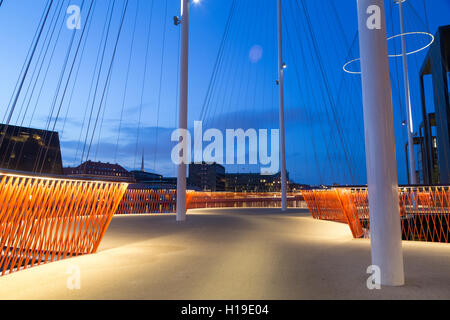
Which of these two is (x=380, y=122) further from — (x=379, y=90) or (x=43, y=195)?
(x=43, y=195)

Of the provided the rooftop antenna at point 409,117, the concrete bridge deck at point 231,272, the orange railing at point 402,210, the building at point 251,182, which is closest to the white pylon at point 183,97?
the concrete bridge deck at point 231,272

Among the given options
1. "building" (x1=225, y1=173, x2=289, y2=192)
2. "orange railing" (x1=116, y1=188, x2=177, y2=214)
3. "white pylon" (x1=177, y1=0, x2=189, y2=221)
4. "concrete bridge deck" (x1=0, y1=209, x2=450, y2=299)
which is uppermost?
"building" (x1=225, y1=173, x2=289, y2=192)

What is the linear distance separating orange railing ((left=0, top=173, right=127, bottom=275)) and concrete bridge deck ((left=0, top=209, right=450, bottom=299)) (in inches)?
10.8

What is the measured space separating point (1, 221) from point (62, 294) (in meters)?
1.23

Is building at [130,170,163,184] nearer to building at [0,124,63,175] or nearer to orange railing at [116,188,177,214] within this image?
building at [0,124,63,175]

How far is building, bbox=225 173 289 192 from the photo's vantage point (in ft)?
378

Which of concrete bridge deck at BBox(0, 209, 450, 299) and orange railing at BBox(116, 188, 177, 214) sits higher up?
orange railing at BBox(116, 188, 177, 214)

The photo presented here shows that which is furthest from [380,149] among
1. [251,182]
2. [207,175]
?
[207,175]

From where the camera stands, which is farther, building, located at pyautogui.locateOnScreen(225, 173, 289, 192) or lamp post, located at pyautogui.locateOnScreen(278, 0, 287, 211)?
building, located at pyautogui.locateOnScreen(225, 173, 289, 192)

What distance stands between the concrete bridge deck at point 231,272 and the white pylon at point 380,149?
0.32m

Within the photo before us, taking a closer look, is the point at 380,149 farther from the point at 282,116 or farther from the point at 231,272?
the point at 282,116

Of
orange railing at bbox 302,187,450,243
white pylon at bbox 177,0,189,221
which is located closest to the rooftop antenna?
orange railing at bbox 302,187,450,243

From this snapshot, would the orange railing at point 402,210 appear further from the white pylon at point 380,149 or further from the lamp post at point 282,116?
the white pylon at point 380,149
